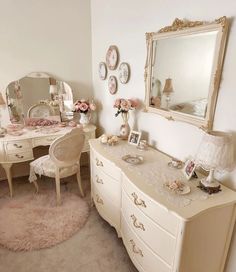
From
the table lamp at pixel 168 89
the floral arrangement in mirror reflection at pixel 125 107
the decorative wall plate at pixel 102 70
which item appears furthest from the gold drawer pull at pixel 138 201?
the decorative wall plate at pixel 102 70

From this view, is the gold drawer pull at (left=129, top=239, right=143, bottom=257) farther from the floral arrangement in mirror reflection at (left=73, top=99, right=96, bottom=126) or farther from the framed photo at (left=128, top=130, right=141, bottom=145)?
the floral arrangement in mirror reflection at (left=73, top=99, right=96, bottom=126)

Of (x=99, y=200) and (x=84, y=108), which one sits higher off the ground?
(x=84, y=108)

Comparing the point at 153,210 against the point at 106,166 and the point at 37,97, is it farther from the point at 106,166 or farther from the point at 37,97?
the point at 37,97

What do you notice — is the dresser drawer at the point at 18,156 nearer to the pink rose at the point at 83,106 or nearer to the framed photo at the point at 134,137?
the pink rose at the point at 83,106

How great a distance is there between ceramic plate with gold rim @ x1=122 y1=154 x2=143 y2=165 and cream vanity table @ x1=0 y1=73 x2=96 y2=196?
1.17 meters

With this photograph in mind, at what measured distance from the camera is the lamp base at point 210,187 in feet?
4.45

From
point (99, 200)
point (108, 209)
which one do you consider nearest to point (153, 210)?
point (108, 209)

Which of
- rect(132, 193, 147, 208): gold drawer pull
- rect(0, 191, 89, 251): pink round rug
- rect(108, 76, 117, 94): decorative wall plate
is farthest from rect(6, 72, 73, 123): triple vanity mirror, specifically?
rect(132, 193, 147, 208): gold drawer pull

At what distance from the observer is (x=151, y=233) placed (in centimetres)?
138

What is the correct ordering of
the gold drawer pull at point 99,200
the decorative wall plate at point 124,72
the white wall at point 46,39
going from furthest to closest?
1. the white wall at point 46,39
2. the decorative wall plate at point 124,72
3. the gold drawer pull at point 99,200

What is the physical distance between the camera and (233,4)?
4.10 ft

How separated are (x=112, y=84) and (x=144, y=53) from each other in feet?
2.32

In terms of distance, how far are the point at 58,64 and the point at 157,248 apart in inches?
101

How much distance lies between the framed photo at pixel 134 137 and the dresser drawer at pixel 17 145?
125 centimetres
